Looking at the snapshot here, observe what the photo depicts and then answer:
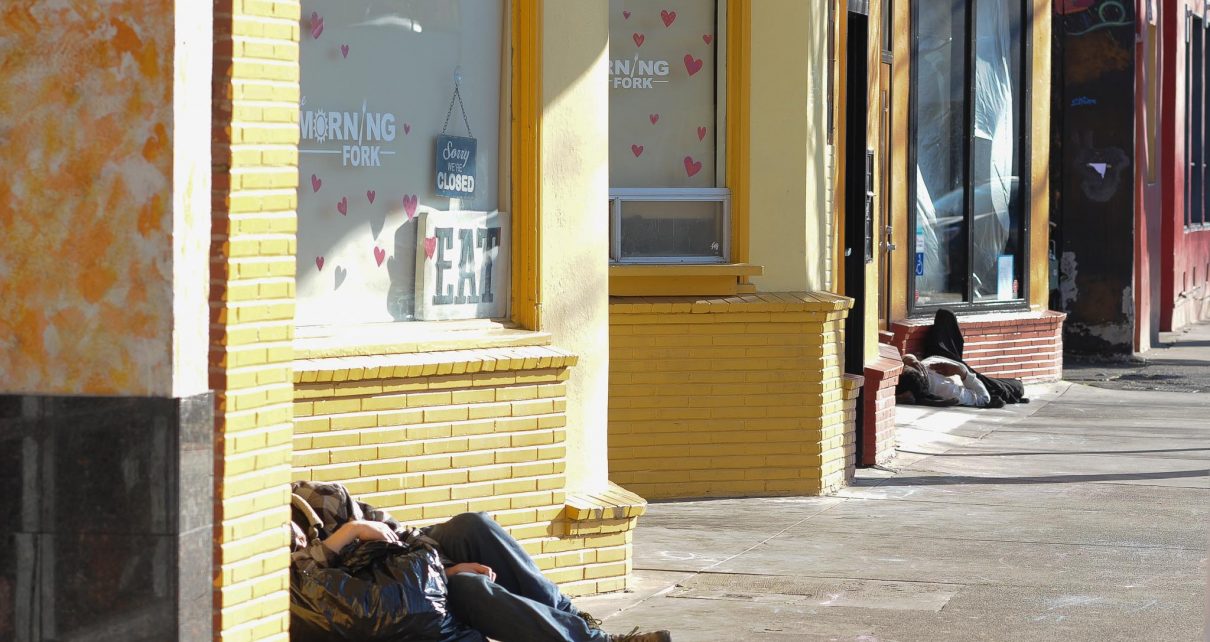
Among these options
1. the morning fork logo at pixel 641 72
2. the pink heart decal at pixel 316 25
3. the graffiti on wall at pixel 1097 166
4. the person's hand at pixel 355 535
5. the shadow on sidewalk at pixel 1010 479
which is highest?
the graffiti on wall at pixel 1097 166

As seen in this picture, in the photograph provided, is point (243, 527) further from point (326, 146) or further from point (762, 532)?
point (762, 532)

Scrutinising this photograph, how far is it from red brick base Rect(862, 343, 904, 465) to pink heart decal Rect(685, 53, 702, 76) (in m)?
2.51

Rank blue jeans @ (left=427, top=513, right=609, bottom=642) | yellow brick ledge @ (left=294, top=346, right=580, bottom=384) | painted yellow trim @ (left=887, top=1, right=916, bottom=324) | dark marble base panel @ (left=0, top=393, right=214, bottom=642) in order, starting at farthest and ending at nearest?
painted yellow trim @ (left=887, top=1, right=916, bottom=324)
yellow brick ledge @ (left=294, top=346, right=580, bottom=384)
blue jeans @ (left=427, top=513, right=609, bottom=642)
dark marble base panel @ (left=0, top=393, right=214, bottom=642)

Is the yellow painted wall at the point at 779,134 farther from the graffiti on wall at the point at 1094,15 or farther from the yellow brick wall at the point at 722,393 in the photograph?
the graffiti on wall at the point at 1094,15

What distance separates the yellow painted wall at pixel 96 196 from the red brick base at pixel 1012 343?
10.7 meters

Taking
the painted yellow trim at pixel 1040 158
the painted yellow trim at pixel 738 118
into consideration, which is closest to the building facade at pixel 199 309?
the painted yellow trim at pixel 738 118

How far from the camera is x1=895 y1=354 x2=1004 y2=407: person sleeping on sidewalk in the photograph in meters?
13.5

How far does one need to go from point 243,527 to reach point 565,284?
2544 mm

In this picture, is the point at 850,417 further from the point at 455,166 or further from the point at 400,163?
the point at 400,163

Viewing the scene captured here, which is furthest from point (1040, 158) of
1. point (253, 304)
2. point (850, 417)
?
point (253, 304)

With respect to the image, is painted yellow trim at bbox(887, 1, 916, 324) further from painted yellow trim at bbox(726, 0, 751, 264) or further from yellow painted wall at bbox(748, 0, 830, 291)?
painted yellow trim at bbox(726, 0, 751, 264)

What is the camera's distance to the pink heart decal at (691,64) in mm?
9281

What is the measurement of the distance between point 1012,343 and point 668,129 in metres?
7.48

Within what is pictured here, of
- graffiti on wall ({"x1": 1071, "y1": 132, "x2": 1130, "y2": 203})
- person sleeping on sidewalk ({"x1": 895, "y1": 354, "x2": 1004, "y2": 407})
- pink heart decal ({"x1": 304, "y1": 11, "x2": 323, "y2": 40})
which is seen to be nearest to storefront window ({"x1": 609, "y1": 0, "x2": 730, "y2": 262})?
pink heart decal ({"x1": 304, "y1": 11, "x2": 323, "y2": 40})
